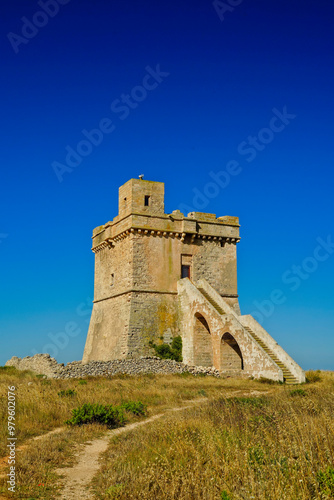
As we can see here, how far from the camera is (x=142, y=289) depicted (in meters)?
25.4

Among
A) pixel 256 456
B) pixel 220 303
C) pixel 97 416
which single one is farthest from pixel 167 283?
pixel 256 456

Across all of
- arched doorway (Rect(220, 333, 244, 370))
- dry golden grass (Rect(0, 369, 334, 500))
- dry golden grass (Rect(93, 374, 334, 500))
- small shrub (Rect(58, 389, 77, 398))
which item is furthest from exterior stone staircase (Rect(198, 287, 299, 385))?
dry golden grass (Rect(93, 374, 334, 500))

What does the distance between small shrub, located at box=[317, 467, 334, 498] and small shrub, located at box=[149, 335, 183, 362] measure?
20222mm

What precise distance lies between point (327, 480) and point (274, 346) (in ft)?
55.2

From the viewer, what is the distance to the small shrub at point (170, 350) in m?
24.8

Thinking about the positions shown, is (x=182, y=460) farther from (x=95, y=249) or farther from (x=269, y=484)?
(x=95, y=249)

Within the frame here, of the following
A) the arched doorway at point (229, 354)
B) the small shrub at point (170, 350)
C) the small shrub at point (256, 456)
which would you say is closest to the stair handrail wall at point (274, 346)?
the arched doorway at point (229, 354)

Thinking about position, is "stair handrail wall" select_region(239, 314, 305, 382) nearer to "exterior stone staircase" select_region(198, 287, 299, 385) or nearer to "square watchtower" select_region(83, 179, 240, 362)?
"exterior stone staircase" select_region(198, 287, 299, 385)

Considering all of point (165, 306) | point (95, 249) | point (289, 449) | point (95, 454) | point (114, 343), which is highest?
point (95, 249)

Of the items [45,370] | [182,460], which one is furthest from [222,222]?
[182,460]

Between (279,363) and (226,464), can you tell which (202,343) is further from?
(226,464)

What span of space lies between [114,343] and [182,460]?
68.2 ft

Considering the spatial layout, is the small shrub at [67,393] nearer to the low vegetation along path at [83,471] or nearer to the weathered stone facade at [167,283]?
the low vegetation along path at [83,471]

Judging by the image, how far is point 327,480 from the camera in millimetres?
4773
